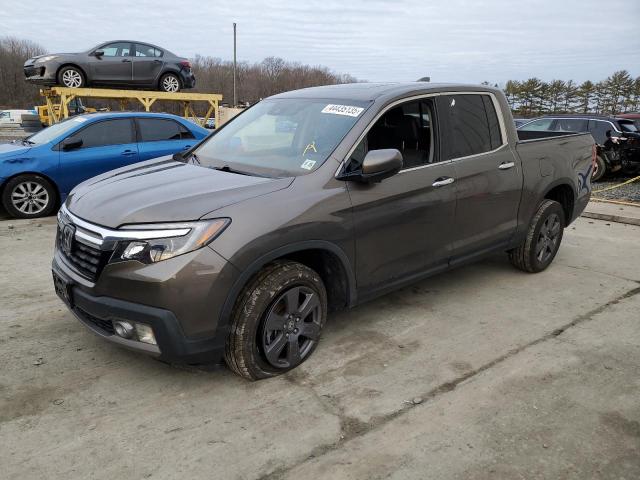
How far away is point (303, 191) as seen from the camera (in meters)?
3.17

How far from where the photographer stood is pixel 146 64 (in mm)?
13977

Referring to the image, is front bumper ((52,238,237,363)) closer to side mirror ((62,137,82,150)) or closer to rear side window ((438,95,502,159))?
rear side window ((438,95,502,159))

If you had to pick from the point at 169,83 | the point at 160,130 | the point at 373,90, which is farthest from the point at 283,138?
the point at 169,83

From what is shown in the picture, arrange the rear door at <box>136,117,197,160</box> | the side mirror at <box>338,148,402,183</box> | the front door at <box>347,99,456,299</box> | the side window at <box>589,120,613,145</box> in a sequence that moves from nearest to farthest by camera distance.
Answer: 1. the side mirror at <box>338,148,402,183</box>
2. the front door at <box>347,99,456,299</box>
3. the rear door at <box>136,117,197,160</box>
4. the side window at <box>589,120,613,145</box>

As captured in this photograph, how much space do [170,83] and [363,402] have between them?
13497mm

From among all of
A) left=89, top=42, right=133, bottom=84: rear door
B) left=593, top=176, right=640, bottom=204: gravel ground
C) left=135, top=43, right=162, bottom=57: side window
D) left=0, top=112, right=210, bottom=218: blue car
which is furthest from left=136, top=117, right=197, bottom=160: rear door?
left=593, top=176, right=640, bottom=204: gravel ground

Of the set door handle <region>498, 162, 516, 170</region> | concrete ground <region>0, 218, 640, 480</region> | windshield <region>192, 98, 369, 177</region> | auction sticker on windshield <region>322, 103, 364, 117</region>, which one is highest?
auction sticker on windshield <region>322, 103, 364, 117</region>

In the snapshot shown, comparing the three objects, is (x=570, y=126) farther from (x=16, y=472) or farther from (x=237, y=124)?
(x=16, y=472)

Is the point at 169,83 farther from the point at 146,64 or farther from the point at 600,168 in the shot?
the point at 600,168

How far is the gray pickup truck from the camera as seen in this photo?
2760 millimetres

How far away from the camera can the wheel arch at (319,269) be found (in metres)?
2.85

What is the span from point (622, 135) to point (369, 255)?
39.0 feet

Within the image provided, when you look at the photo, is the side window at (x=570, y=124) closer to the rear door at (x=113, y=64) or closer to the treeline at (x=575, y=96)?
the rear door at (x=113, y=64)

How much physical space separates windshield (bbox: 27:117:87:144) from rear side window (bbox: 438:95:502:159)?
19.6ft
